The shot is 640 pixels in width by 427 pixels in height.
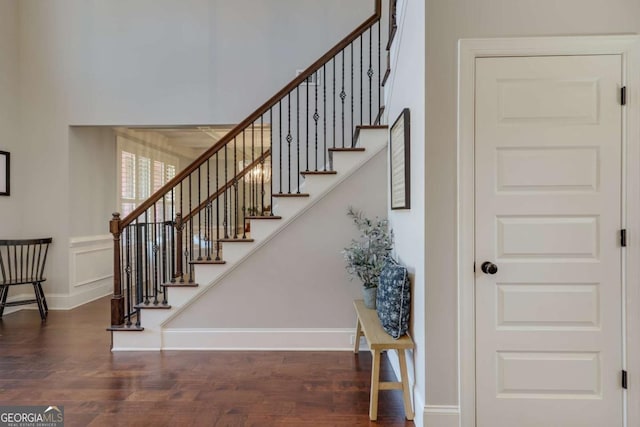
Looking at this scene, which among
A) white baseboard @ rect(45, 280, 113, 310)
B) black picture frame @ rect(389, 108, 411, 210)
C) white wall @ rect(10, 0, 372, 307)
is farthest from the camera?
white baseboard @ rect(45, 280, 113, 310)

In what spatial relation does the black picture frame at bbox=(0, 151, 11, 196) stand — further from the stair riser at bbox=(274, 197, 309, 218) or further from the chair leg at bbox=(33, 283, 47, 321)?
the stair riser at bbox=(274, 197, 309, 218)

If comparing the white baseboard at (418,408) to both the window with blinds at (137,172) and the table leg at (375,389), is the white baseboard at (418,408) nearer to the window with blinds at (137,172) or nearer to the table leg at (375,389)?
the table leg at (375,389)

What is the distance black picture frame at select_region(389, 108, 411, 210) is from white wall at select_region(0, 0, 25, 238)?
483cm

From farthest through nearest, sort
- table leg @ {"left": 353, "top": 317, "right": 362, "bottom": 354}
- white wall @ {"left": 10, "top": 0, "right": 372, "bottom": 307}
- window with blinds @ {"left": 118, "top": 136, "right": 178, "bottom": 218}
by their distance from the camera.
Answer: window with blinds @ {"left": 118, "top": 136, "right": 178, "bottom": 218} → white wall @ {"left": 10, "top": 0, "right": 372, "bottom": 307} → table leg @ {"left": 353, "top": 317, "right": 362, "bottom": 354}

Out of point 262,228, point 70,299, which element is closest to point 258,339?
point 262,228

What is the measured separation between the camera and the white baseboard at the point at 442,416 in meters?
2.01

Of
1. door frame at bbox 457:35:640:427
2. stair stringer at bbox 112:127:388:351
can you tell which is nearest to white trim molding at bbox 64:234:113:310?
stair stringer at bbox 112:127:388:351

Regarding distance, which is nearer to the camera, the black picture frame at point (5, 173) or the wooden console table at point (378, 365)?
the wooden console table at point (378, 365)

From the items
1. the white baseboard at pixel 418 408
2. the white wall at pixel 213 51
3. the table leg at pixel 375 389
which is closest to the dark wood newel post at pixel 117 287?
the white wall at pixel 213 51

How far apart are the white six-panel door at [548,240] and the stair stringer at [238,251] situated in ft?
4.73

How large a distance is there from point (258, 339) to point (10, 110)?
14.5 feet

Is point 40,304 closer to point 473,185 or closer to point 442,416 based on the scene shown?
point 442,416

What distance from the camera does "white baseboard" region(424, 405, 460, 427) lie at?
6.61 ft

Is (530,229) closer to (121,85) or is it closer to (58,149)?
(121,85)
